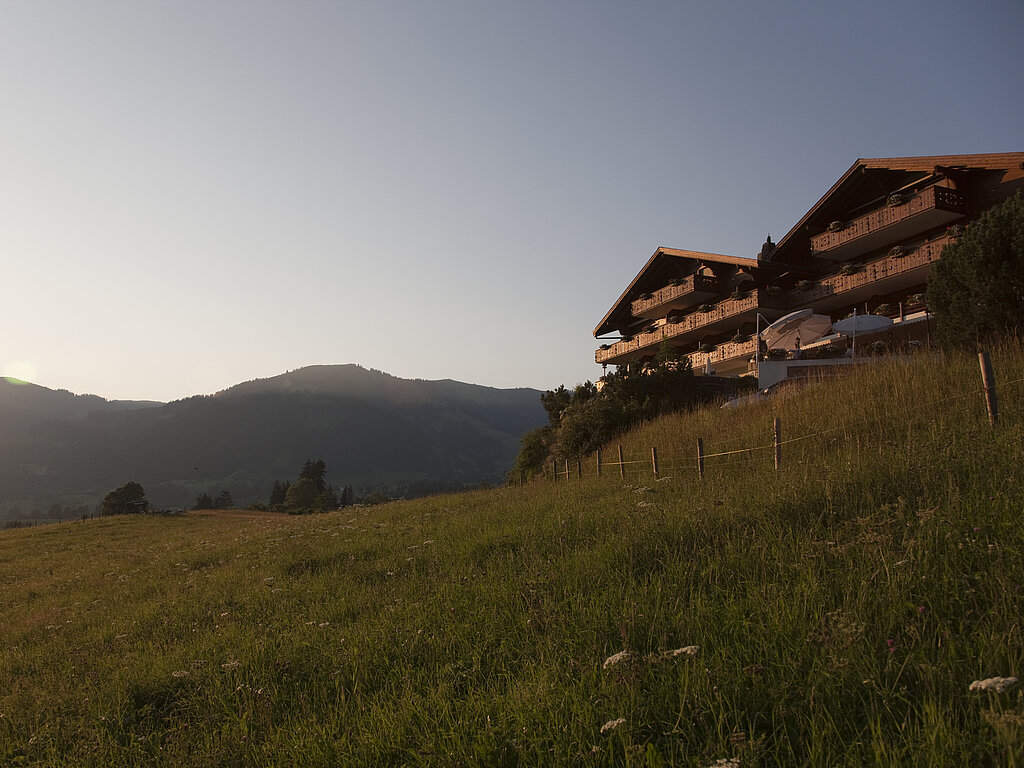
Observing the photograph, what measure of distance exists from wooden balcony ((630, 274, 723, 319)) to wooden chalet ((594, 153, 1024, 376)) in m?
0.07

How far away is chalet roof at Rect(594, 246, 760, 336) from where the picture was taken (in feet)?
121

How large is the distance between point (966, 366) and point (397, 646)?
11792 mm

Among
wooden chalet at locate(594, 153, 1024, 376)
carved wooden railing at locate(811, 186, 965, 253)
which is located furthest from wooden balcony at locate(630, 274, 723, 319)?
carved wooden railing at locate(811, 186, 965, 253)

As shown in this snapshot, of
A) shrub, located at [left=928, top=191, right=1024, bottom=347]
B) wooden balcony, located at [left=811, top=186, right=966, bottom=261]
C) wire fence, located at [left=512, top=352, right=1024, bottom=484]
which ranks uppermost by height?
wooden balcony, located at [left=811, top=186, right=966, bottom=261]

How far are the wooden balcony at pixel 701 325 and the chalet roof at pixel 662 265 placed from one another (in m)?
2.16

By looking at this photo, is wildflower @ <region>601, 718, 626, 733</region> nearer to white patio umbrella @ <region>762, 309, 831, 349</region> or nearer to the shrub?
the shrub

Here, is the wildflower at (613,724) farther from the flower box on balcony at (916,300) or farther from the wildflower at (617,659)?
the flower box on balcony at (916,300)

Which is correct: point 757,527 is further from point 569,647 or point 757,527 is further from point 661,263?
point 661,263

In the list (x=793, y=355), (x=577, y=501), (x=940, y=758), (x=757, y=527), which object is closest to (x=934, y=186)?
(x=793, y=355)

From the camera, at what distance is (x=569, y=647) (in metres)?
4.65

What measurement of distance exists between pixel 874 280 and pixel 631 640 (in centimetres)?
3040

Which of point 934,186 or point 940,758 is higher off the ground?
point 934,186

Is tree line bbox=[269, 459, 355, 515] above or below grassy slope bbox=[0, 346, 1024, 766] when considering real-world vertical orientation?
below

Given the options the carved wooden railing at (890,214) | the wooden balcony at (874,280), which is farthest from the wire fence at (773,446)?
the carved wooden railing at (890,214)
